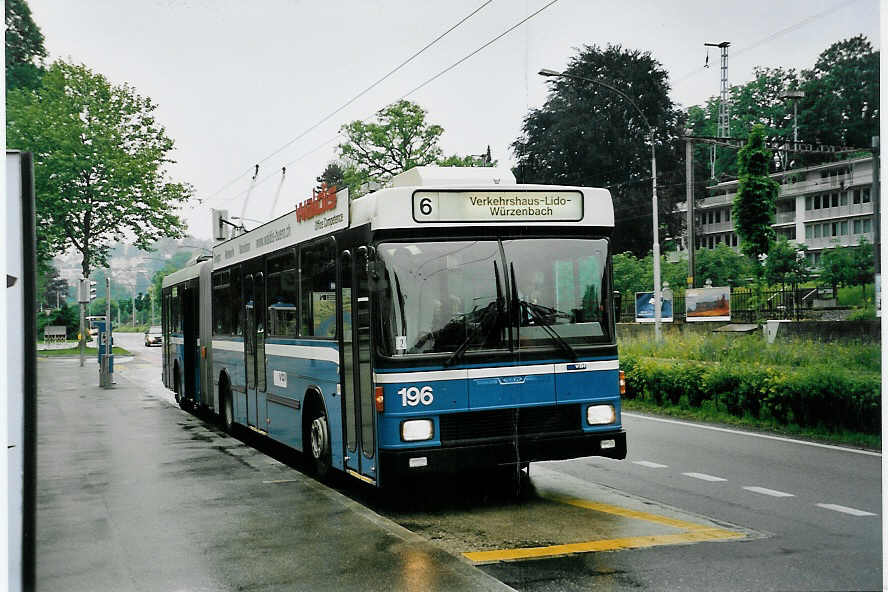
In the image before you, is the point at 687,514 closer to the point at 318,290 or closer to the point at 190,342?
the point at 318,290

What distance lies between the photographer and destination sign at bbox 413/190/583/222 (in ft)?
26.1

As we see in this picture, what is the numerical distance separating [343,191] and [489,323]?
191 cm

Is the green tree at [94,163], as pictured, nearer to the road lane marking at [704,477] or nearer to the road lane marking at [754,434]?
the road lane marking at [754,434]

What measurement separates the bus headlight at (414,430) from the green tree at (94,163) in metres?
3.49

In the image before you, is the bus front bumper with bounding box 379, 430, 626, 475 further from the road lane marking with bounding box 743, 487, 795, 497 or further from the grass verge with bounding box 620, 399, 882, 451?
the grass verge with bounding box 620, 399, 882, 451

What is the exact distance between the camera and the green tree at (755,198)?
952 cm

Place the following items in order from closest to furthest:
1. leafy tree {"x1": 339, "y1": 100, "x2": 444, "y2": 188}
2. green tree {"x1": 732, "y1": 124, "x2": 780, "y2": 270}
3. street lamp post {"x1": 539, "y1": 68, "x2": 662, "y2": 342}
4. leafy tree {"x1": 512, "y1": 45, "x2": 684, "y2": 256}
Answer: green tree {"x1": 732, "y1": 124, "x2": 780, "y2": 270}
leafy tree {"x1": 339, "y1": 100, "x2": 444, "y2": 188}
leafy tree {"x1": 512, "y1": 45, "x2": 684, "y2": 256}
street lamp post {"x1": 539, "y1": 68, "x2": 662, "y2": 342}

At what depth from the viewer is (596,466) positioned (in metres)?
10.9

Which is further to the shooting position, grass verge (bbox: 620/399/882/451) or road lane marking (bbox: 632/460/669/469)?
grass verge (bbox: 620/399/882/451)

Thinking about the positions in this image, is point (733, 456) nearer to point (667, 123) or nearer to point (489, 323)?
point (489, 323)

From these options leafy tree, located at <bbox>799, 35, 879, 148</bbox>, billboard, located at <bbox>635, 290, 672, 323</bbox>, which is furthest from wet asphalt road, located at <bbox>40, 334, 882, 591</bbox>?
billboard, located at <bbox>635, 290, 672, 323</bbox>

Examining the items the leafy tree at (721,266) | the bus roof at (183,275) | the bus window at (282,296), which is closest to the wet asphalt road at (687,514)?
the bus window at (282,296)

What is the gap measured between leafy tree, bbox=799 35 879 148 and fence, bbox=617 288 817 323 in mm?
2240

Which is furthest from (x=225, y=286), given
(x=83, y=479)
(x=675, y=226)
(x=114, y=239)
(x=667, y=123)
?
(x=675, y=226)
